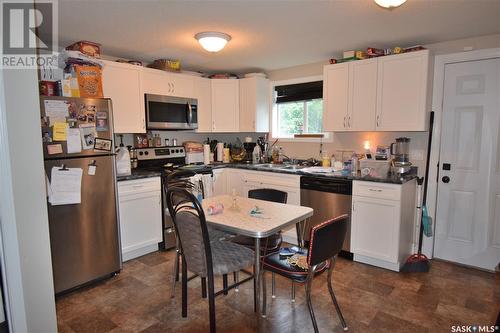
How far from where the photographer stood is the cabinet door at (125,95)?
10.8ft

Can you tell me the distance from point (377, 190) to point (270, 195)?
108 cm

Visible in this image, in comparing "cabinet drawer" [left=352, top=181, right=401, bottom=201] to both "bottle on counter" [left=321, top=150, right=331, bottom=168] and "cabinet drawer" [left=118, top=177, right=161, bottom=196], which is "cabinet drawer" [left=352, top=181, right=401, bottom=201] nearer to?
"bottle on counter" [left=321, top=150, right=331, bottom=168]

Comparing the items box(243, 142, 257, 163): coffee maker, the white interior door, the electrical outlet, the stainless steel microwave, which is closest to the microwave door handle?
the stainless steel microwave

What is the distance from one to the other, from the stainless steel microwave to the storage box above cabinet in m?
1.72

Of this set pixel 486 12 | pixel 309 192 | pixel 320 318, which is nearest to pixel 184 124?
pixel 309 192

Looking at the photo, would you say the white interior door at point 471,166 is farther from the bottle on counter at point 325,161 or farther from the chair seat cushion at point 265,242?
the chair seat cushion at point 265,242

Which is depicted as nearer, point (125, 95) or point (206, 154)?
point (125, 95)

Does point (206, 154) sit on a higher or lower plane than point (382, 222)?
higher

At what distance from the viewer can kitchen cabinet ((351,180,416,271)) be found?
2.96m

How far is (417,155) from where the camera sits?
336 cm

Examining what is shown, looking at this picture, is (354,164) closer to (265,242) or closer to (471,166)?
(471,166)

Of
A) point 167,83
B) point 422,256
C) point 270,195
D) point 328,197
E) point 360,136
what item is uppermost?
point 167,83

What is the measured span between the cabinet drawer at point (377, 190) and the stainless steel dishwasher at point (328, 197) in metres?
0.08

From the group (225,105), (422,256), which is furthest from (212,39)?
(422,256)
